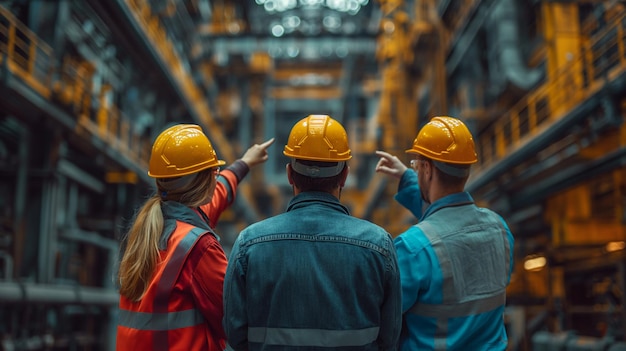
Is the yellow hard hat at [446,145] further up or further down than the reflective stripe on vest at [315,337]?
further up

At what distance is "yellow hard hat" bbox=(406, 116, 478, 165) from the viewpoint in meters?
2.88

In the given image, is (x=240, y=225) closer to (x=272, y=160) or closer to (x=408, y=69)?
(x=272, y=160)

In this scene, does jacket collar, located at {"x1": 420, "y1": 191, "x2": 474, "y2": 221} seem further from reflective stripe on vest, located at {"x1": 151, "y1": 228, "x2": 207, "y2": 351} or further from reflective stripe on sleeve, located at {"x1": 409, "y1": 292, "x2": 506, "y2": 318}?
reflective stripe on vest, located at {"x1": 151, "y1": 228, "x2": 207, "y2": 351}

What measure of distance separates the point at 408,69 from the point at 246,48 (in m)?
5.12

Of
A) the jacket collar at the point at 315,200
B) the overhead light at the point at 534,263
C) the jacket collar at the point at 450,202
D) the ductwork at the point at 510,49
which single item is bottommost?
the overhead light at the point at 534,263

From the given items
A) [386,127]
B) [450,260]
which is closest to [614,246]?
[450,260]

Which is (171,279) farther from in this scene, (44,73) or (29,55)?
(44,73)

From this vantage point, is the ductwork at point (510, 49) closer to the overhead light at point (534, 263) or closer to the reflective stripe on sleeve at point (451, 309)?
the overhead light at point (534, 263)

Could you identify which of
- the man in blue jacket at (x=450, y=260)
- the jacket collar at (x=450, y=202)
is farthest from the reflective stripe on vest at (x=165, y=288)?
the jacket collar at (x=450, y=202)

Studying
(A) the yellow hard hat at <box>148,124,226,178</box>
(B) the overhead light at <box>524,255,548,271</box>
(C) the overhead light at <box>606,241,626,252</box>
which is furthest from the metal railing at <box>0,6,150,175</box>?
(C) the overhead light at <box>606,241,626,252</box>

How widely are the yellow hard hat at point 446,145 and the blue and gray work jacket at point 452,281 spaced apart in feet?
0.61

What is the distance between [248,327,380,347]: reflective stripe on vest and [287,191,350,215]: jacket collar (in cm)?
46

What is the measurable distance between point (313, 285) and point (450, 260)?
761mm

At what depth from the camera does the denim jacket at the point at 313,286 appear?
86.5 inches
